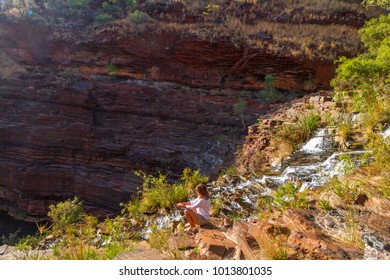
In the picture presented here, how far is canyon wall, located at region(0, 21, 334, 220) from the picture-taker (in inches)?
422

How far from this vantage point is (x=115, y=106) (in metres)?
12.4

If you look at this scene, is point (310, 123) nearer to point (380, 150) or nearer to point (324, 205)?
point (380, 150)

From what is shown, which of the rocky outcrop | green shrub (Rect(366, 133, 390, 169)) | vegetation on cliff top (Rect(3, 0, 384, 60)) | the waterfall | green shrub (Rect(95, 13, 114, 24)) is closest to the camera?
green shrub (Rect(366, 133, 390, 169))

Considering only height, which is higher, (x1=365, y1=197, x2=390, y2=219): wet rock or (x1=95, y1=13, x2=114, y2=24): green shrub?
(x1=95, y1=13, x2=114, y2=24): green shrub

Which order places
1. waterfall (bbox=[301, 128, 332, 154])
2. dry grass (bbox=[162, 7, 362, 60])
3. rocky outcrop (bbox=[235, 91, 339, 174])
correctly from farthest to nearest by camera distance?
dry grass (bbox=[162, 7, 362, 60]) → rocky outcrop (bbox=[235, 91, 339, 174]) → waterfall (bbox=[301, 128, 332, 154])

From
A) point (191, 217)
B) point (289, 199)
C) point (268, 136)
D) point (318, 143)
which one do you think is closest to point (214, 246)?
point (191, 217)

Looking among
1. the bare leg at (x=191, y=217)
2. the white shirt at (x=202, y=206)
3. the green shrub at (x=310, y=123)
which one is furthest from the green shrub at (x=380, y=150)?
the bare leg at (x=191, y=217)

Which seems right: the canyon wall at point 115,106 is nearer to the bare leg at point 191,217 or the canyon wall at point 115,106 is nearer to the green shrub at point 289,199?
the green shrub at point 289,199

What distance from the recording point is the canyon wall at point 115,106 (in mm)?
10727

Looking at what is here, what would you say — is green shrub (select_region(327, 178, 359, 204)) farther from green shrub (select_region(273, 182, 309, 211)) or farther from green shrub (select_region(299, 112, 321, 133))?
green shrub (select_region(299, 112, 321, 133))

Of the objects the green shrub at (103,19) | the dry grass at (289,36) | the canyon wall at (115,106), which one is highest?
the green shrub at (103,19)

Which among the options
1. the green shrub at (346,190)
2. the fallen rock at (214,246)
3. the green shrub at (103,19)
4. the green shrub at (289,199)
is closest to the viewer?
the fallen rock at (214,246)

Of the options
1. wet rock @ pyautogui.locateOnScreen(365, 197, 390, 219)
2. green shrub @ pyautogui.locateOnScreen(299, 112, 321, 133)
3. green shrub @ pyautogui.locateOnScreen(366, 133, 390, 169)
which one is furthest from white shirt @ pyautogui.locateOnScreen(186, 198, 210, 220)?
green shrub @ pyautogui.locateOnScreen(299, 112, 321, 133)

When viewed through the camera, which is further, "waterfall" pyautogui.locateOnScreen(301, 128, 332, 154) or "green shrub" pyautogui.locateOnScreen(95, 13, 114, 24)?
"green shrub" pyautogui.locateOnScreen(95, 13, 114, 24)
